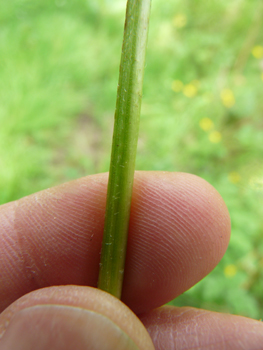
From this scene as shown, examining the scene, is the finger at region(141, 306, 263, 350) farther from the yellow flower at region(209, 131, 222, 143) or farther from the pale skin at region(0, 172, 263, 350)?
the yellow flower at region(209, 131, 222, 143)

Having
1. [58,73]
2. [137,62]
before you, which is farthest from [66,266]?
[58,73]

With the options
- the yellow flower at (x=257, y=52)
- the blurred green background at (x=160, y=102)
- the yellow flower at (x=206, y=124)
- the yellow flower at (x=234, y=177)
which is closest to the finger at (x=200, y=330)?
the blurred green background at (x=160, y=102)

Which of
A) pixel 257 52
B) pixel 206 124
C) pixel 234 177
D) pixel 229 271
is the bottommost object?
pixel 229 271

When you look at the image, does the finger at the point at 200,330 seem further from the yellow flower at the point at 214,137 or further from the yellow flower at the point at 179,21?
the yellow flower at the point at 179,21

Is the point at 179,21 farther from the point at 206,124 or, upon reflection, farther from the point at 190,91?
the point at 206,124

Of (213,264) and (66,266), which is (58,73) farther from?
(213,264)

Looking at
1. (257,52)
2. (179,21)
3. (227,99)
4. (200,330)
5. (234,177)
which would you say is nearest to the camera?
(200,330)

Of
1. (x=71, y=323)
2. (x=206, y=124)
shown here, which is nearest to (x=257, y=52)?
(x=206, y=124)
